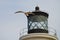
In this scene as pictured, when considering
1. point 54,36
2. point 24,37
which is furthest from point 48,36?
point 24,37

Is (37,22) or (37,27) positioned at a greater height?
(37,22)

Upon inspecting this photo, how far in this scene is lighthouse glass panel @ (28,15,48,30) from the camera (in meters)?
10.6

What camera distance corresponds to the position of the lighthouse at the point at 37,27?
10141 mm

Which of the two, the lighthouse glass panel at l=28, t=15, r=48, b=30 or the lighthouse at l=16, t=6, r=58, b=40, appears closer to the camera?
the lighthouse at l=16, t=6, r=58, b=40

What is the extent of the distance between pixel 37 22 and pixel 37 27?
32 cm

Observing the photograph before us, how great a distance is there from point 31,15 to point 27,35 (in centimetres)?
117

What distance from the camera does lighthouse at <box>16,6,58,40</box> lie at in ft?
33.3

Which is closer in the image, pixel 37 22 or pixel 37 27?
pixel 37 27

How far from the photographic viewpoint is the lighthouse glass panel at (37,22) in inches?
418

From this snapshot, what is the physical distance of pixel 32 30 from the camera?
34.4ft

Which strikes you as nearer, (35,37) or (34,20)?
(35,37)

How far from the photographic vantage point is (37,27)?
1050 cm

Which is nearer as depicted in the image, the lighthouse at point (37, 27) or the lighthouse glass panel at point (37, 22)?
the lighthouse at point (37, 27)

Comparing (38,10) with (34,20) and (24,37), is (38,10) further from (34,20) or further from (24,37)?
(24,37)
